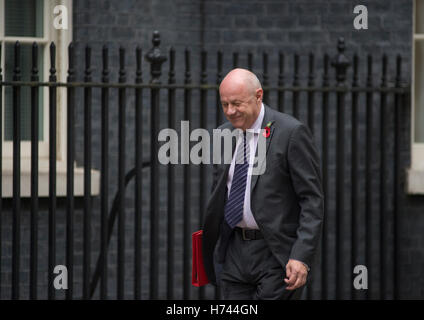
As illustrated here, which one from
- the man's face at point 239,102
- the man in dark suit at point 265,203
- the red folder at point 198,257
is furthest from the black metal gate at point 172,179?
the man's face at point 239,102

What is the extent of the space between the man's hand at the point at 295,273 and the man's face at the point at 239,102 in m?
0.71

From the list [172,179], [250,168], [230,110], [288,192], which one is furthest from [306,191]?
[172,179]

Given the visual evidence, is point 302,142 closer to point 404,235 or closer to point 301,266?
point 301,266

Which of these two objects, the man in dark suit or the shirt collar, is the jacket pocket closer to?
the man in dark suit

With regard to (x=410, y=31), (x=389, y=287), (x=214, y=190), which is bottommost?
(x=389, y=287)

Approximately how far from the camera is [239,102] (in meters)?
4.46

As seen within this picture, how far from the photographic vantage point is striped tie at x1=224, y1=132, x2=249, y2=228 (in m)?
4.64

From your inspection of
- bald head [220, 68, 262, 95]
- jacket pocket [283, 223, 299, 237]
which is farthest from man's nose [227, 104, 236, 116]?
jacket pocket [283, 223, 299, 237]

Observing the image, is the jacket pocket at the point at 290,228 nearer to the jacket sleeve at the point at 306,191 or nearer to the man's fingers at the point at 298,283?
the jacket sleeve at the point at 306,191

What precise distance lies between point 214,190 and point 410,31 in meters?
4.32

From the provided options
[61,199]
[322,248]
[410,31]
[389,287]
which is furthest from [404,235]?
[61,199]

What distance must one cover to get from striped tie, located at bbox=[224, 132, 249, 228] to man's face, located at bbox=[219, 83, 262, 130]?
185mm

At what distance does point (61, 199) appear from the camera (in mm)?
7867
